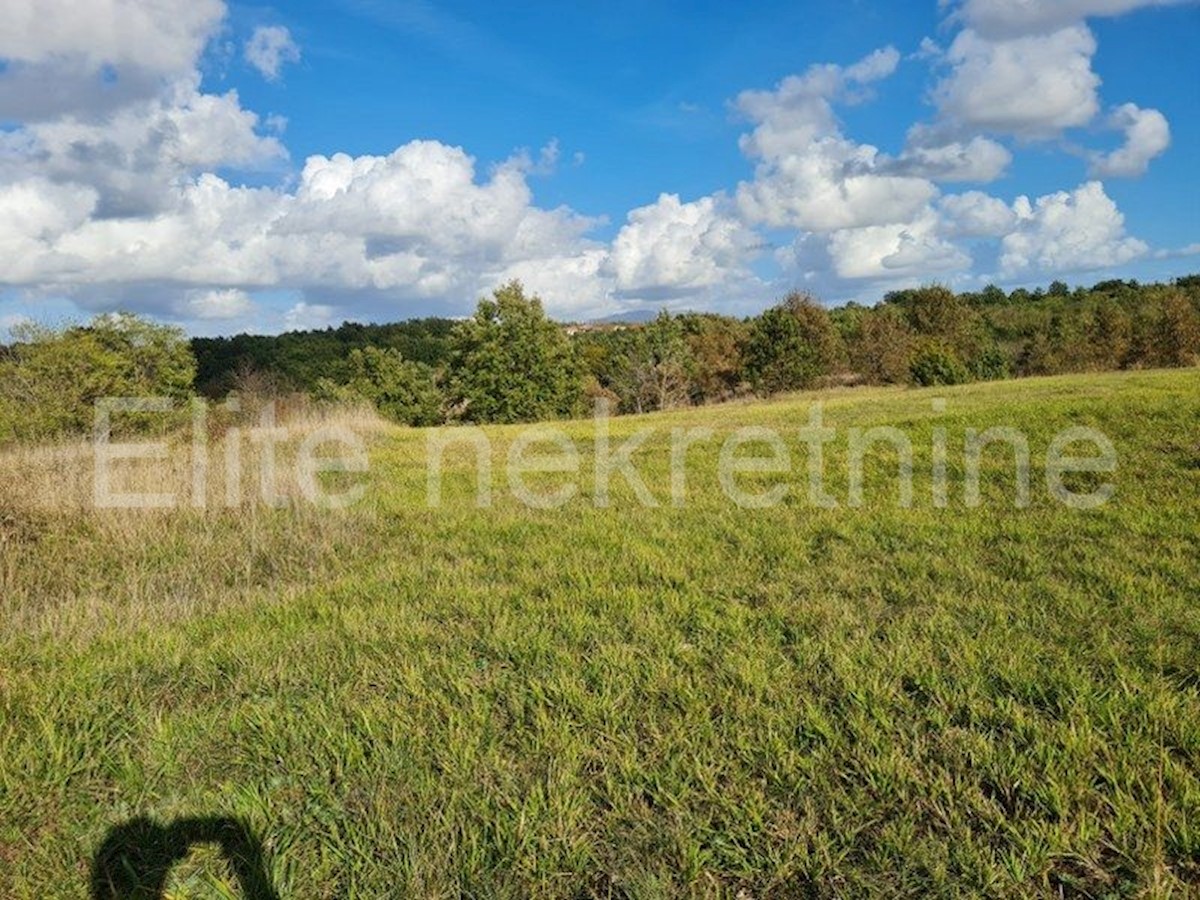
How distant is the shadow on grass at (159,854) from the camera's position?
2449mm

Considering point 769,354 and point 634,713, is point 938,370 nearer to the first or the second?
point 769,354

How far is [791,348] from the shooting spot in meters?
48.4

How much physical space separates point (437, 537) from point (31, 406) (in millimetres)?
16544

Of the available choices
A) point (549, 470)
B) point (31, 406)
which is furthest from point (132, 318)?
point (549, 470)

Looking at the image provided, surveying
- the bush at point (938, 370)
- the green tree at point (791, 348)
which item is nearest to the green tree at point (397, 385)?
the green tree at point (791, 348)

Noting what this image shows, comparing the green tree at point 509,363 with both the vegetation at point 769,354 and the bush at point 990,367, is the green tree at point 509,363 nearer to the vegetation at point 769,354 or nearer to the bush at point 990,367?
the vegetation at point 769,354

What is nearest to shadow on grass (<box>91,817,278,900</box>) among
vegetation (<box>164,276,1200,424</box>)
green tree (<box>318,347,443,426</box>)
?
vegetation (<box>164,276,1200,424</box>)

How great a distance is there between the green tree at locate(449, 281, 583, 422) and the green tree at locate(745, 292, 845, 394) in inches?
555

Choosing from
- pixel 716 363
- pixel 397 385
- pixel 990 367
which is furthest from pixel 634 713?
pixel 397 385

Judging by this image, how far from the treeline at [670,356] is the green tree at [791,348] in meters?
0.10

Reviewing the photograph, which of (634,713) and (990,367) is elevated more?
(990,367)

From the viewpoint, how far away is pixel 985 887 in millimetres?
2250

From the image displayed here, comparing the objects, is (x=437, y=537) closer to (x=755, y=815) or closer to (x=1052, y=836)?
(x=755, y=815)

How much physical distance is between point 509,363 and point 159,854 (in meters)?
44.6
